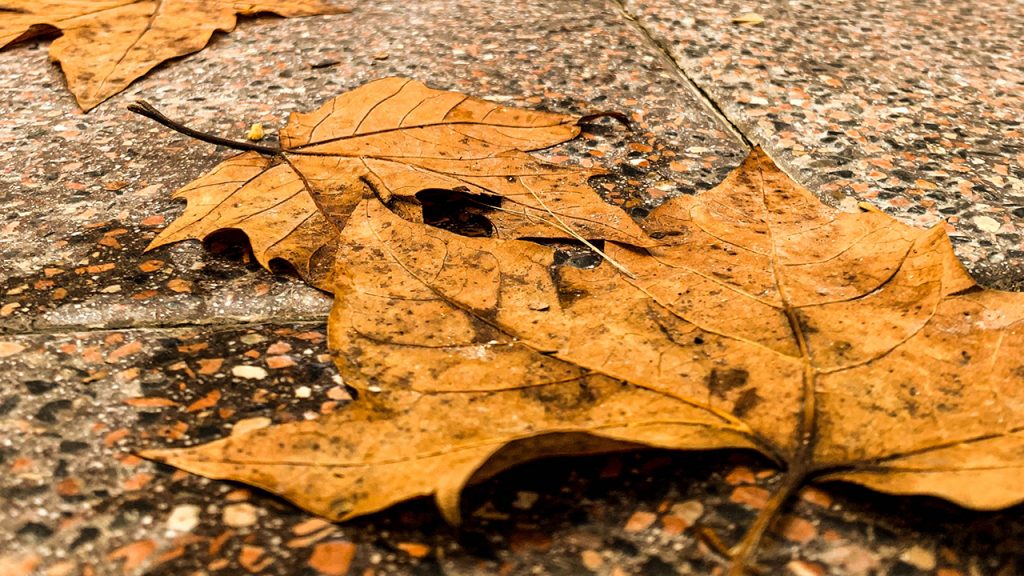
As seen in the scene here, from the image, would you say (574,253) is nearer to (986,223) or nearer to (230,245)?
(230,245)

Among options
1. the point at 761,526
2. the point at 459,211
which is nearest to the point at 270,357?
the point at 459,211

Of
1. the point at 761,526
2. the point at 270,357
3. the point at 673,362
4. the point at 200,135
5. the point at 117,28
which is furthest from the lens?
the point at 117,28

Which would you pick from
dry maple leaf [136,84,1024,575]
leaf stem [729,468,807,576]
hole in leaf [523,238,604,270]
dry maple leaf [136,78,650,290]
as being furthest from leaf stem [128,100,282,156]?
leaf stem [729,468,807,576]

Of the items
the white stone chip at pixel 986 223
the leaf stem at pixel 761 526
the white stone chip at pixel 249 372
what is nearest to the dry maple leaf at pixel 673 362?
the leaf stem at pixel 761 526

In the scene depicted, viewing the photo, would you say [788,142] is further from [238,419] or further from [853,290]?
[238,419]

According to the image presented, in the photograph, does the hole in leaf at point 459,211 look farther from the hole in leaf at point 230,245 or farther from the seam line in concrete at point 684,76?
the seam line in concrete at point 684,76

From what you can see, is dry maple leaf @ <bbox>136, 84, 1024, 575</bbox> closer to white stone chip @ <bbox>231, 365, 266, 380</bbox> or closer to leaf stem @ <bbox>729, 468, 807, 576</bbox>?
leaf stem @ <bbox>729, 468, 807, 576</bbox>
